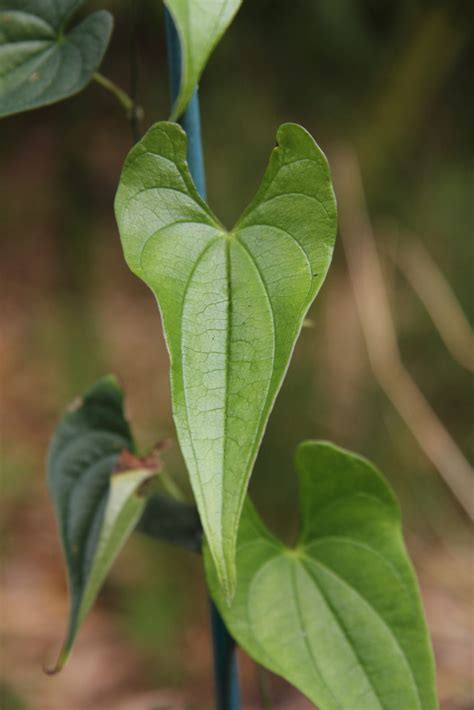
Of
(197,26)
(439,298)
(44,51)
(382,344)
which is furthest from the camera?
(439,298)

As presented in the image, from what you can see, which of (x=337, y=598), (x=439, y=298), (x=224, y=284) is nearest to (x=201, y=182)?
(x=224, y=284)

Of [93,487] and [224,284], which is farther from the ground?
[224,284]

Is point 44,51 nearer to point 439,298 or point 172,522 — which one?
point 172,522

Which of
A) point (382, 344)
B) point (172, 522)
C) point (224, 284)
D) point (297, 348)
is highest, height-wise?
point (224, 284)

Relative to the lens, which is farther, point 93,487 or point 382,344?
point 382,344


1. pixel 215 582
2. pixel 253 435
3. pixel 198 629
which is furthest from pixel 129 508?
pixel 198 629

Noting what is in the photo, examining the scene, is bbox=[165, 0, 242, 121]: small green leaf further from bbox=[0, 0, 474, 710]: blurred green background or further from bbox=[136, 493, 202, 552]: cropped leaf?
bbox=[0, 0, 474, 710]: blurred green background

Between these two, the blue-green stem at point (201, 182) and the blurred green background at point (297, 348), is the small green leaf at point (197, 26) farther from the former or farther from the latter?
the blurred green background at point (297, 348)
